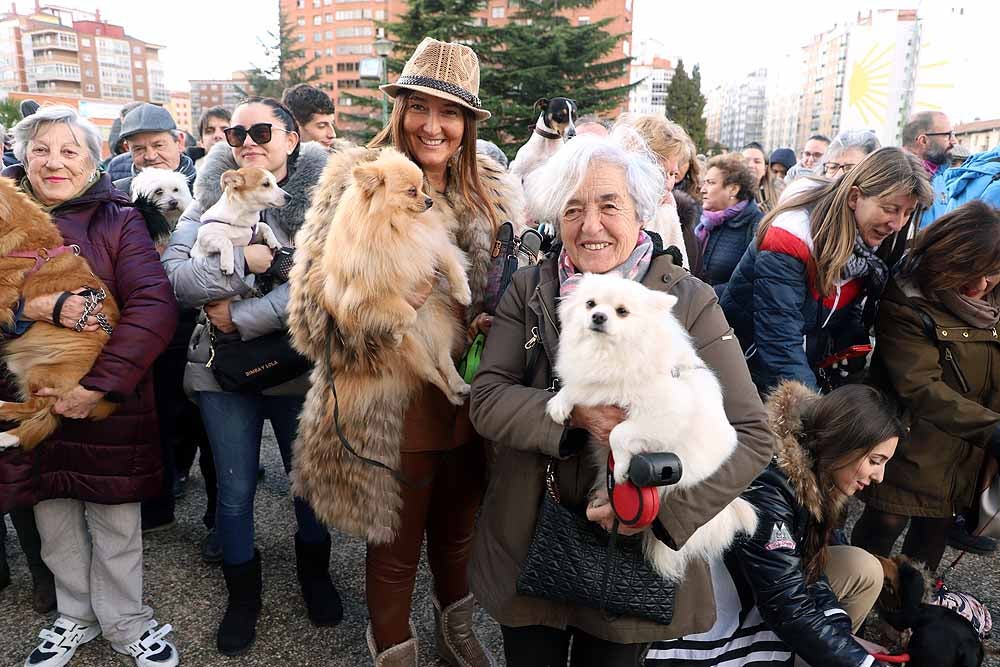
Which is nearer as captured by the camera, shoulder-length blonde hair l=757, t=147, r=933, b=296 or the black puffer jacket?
the black puffer jacket

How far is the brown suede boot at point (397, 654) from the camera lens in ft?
7.88

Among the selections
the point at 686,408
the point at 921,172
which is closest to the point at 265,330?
the point at 686,408

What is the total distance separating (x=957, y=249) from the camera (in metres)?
2.79

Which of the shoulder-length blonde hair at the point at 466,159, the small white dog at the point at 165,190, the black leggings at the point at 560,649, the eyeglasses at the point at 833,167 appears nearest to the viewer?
the black leggings at the point at 560,649

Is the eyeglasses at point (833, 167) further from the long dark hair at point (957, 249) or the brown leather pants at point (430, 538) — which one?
the brown leather pants at point (430, 538)

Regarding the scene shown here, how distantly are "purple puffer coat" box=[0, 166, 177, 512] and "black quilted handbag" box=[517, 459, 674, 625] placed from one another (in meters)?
1.93

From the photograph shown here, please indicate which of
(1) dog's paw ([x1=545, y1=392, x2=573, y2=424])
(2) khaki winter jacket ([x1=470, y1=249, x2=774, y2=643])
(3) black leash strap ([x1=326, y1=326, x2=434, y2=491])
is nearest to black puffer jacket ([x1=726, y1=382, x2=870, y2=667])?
(2) khaki winter jacket ([x1=470, y1=249, x2=774, y2=643])

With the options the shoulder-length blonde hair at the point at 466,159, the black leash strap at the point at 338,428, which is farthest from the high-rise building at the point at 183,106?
the black leash strap at the point at 338,428

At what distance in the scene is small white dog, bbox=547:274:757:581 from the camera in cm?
162

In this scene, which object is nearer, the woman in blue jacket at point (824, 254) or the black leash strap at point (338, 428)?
the black leash strap at point (338, 428)

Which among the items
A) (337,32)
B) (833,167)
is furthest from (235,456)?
(337,32)

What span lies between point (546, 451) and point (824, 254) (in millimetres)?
2112

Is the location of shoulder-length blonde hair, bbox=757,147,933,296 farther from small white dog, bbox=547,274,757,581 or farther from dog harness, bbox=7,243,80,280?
dog harness, bbox=7,243,80,280

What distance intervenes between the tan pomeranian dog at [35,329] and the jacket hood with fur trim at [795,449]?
9.27 ft
